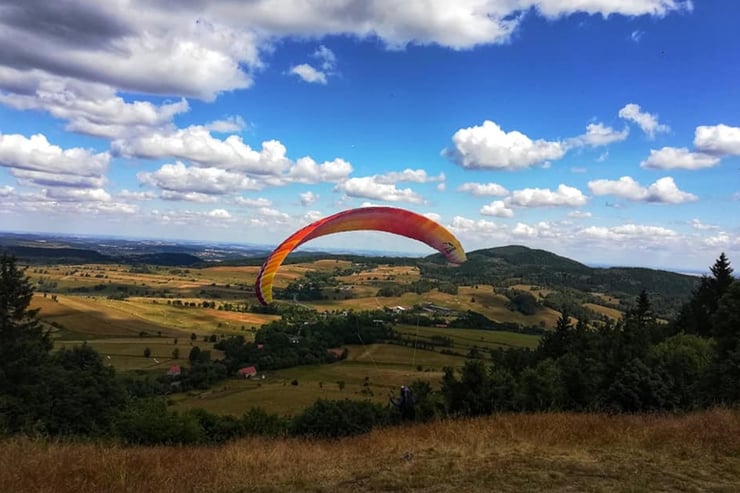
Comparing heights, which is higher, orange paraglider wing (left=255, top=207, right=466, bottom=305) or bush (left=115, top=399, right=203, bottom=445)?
orange paraglider wing (left=255, top=207, right=466, bottom=305)

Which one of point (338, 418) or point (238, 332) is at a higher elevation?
point (338, 418)

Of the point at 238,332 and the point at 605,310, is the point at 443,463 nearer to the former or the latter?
the point at 238,332

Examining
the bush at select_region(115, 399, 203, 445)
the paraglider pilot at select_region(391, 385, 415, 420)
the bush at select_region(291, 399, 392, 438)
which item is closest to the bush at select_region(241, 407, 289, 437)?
the bush at select_region(291, 399, 392, 438)

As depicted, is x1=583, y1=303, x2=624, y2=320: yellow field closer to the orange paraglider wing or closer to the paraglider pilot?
the orange paraglider wing

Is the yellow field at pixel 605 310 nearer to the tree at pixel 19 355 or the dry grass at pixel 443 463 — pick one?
the tree at pixel 19 355

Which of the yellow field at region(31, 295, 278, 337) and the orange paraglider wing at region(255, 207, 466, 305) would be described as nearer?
the orange paraglider wing at region(255, 207, 466, 305)

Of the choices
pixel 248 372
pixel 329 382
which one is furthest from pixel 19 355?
pixel 248 372

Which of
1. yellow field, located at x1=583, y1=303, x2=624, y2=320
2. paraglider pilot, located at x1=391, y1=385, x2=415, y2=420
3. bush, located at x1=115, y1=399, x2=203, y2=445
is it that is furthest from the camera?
yellow field, located at x1=583, y1=303, x2=624, y2=320
